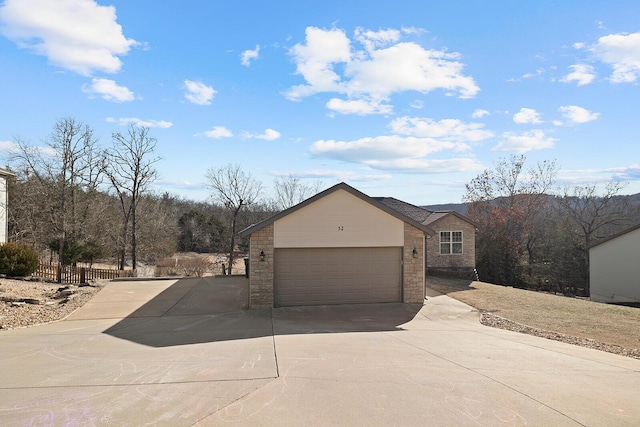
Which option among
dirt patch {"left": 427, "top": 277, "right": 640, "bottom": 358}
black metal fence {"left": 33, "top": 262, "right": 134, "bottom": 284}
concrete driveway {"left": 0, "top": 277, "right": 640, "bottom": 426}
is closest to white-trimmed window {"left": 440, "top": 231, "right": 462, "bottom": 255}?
dirt patch {"left": 427, "top": 277, "right": 640, "bottom": 358}

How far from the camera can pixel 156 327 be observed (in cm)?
1252

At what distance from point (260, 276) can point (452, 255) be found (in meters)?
16.8

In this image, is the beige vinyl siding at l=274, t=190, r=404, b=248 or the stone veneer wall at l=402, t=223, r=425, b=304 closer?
the beige vinyl siding at l=274, t=190, r=404, b=248

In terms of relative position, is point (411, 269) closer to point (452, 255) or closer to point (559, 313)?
A: point (559, 313)

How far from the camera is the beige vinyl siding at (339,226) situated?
50.1 feet

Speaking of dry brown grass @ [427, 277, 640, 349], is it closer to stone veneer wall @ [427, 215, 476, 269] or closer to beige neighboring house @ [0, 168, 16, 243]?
stone veneer wall @ [427, 215, 476, 269]

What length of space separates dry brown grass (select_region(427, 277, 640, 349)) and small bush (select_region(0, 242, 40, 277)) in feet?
61.4

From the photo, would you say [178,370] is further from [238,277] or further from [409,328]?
[238,277]

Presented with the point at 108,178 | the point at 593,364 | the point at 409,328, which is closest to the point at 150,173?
the point at 108,178

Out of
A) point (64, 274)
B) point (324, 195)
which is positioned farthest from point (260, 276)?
point (64, 274)

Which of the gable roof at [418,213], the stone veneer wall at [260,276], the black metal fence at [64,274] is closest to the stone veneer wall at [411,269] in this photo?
the stone veneer wall at [260,276]

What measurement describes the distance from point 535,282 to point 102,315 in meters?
36.2

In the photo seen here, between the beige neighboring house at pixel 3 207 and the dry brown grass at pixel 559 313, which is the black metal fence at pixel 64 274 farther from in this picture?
the dry brown grass at pixel 559 313

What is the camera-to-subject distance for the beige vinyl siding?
15281 millimetres
